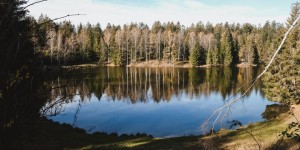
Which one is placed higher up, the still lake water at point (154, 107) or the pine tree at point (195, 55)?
the pine tree at point (195, 55)

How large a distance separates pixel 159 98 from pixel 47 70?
38.5 meters

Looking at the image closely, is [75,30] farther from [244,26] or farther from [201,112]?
[201,112]

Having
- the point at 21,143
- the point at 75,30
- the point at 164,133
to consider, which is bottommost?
the point at 164,133

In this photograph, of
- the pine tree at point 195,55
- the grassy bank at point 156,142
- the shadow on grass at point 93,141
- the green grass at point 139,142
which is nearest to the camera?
the grassy bank at point 156,142

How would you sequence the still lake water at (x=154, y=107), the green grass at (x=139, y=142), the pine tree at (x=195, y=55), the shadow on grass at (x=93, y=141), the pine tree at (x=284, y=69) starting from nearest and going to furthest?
1. the green grass at (x=139, y=142)
2. the shadow on grass at (x=93, y=141)
3. the still lake water at (x=154, y=107)
4. the pine tree at (x=284, y=69)
5. the pine tree at (x=195, y=55)

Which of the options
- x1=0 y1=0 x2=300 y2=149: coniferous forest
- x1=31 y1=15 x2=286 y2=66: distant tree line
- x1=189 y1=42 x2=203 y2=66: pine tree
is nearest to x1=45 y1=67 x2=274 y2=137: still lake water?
x1=0 y1=0 x2=300 y2=149: coniferous forest

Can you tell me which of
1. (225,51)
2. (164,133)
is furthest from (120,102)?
(225,51)

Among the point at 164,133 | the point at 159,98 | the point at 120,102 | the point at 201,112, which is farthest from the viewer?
the point at 159,98

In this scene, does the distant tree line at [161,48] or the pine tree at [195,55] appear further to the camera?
the distant tree line at [161,48]

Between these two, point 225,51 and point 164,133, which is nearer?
point 164,133

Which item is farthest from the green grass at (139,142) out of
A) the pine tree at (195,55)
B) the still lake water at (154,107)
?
the pine tree at (195,55)

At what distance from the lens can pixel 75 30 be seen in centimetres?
12250

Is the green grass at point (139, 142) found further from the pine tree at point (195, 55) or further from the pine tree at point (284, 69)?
the pine tree at point (195, 55)

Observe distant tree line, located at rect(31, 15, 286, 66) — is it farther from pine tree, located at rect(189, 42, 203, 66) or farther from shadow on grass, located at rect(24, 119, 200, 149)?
shadow on grass, located at rect(24, 119, 200, 149)
